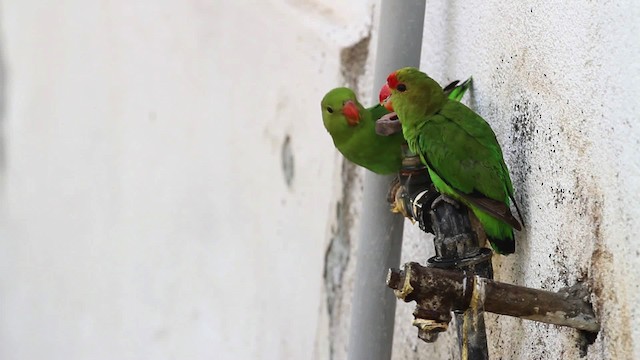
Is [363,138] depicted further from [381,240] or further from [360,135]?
[381,240]

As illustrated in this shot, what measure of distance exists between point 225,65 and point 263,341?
2.22 feet

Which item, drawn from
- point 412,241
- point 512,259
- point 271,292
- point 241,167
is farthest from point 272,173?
point 512,259

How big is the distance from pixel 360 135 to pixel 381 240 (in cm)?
17

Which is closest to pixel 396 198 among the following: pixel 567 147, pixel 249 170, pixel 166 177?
pixel 567 147

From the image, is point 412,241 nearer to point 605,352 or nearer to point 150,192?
point 605,352

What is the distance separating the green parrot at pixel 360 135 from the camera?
4.10 feet

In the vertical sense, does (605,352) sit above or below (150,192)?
below

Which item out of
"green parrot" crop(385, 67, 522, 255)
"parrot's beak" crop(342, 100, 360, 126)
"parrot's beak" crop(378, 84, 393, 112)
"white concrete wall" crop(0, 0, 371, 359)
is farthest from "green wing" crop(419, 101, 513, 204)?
"white concrete wall" crop(0, 0, 371, 359)

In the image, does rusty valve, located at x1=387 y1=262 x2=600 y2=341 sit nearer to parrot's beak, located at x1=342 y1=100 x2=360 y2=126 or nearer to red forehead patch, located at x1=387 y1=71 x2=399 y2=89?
red forehead patch, located at x1=387 y1=71 x2=399 y2=89

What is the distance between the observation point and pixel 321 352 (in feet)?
5.90

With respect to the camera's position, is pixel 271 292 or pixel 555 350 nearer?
pixel 555 350

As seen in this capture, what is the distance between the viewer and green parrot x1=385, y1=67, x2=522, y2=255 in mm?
964

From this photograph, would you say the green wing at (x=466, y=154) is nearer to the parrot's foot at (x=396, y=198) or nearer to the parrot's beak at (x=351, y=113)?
the parrot's foot at (x=396, y=198)

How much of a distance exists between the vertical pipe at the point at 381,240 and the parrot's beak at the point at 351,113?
7 centimetres
